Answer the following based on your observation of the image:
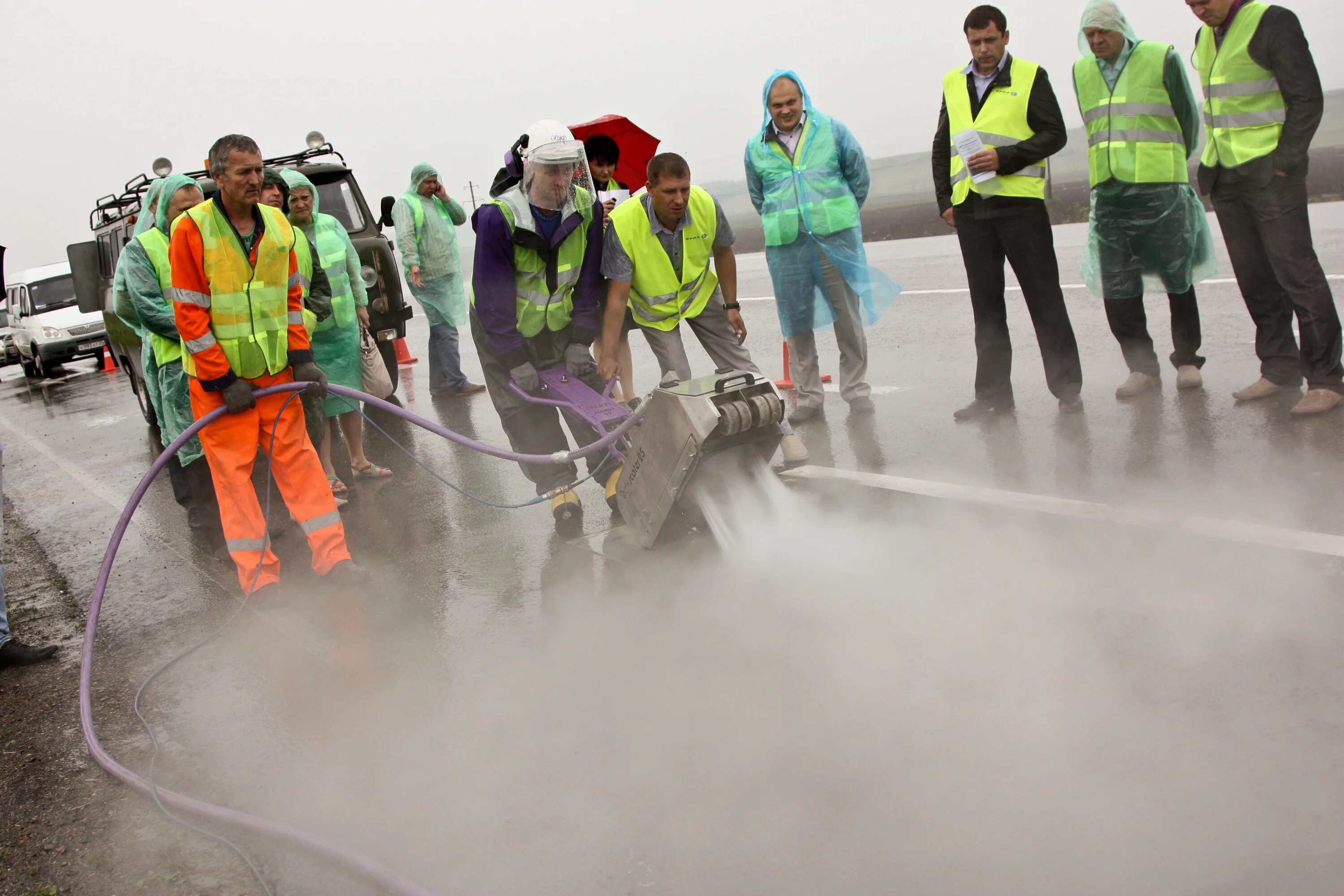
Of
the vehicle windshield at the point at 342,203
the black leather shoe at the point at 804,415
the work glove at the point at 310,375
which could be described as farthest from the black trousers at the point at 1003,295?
the vehicle windshield at the point at 342,203

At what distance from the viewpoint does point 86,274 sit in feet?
28.9

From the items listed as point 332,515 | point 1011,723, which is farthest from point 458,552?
point 1011,723

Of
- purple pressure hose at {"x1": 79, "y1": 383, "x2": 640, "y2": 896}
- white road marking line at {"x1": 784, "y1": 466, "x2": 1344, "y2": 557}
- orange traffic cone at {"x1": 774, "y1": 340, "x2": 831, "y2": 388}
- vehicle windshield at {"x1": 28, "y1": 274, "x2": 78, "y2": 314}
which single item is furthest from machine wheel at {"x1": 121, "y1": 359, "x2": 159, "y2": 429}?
vehicle windshield at {"x1": 28, "y1": 274, "x2": 78, "y2": 314}

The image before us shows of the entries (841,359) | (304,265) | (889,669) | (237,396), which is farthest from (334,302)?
(889,669)

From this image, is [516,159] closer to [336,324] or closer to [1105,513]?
[336,324]

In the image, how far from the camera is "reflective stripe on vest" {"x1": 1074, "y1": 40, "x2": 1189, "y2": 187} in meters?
5.61

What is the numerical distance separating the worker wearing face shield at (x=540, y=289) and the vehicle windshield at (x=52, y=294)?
1655 cm

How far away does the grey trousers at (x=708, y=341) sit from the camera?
566 centimetres

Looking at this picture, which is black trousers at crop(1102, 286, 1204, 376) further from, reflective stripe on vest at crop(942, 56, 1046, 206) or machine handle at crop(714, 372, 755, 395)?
machine handle at crop(714, 372, 755, 395)

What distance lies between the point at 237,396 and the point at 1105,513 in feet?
11.9

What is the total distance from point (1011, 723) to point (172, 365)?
446 cm

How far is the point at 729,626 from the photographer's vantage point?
150 inches

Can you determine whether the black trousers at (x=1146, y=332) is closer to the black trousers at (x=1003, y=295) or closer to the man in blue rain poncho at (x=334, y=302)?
the black trousers at (x=1003, y=295)

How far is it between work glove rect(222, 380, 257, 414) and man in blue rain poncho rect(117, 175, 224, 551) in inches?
21.9
